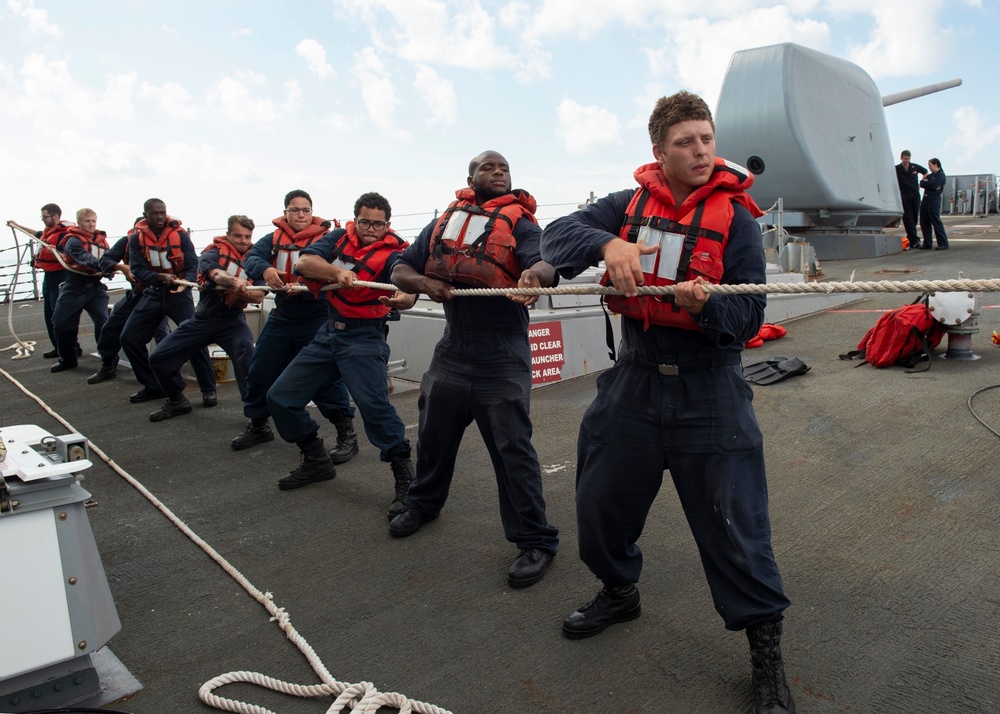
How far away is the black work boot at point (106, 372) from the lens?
372 inches

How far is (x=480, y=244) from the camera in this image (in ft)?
12.6

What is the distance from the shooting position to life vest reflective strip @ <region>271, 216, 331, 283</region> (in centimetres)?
609

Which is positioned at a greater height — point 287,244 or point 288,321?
point 287,244

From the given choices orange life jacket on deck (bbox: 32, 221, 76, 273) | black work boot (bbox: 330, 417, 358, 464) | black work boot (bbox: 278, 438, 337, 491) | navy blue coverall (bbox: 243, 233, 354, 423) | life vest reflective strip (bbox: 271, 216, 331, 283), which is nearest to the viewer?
black work boot (bbox: 278, 438, 337, 491)

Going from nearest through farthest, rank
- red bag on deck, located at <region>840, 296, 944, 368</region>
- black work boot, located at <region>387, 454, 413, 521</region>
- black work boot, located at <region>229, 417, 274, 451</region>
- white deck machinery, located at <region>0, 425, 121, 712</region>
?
white deck machinery, located at <region>0, 425, 121, 712</region>
black work boot, located at <region>387, 454, 413, 521</region>
black work boot, located at <region>229, 417, 274, 451</region>
red bag on deck, located at <region>840, 296, 944, 368</region>

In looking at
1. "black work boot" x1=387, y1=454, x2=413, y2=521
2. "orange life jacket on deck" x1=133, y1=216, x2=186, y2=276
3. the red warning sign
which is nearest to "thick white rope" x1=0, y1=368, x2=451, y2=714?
"black work boot" x1=387, y1=454, x2=413, y2=521

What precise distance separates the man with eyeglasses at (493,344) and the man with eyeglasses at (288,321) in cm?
177

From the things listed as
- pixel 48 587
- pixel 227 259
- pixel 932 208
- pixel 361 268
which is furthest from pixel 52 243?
pixel 932 208

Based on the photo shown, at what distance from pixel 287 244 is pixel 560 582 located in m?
3.68

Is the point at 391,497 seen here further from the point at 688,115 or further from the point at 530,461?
the point at 688,115

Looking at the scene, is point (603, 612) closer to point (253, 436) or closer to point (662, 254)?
point (662, 254)

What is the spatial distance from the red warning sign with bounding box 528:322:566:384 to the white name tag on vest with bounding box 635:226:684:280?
532 centimetres

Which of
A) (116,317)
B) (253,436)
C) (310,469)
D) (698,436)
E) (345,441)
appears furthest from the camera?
(116,317)

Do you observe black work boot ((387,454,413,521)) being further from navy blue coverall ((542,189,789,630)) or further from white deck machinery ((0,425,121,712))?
white deck machinery ((0,425,121,712))
